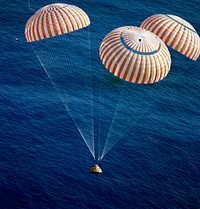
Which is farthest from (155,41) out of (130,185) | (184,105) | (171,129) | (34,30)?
(184,105)

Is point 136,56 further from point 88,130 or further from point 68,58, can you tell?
point 68,58

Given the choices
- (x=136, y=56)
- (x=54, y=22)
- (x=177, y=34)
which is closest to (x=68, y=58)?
(x=54, y=22)

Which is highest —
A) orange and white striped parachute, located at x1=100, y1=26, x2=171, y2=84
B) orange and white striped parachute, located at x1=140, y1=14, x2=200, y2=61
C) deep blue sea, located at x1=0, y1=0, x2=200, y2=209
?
orange and white striped parachute, located at x1=140, y1=14, x2=200, y2=61

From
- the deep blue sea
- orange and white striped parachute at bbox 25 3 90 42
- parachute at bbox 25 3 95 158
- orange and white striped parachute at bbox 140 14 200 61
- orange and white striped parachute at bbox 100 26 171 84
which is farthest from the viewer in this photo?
the deep blue sea

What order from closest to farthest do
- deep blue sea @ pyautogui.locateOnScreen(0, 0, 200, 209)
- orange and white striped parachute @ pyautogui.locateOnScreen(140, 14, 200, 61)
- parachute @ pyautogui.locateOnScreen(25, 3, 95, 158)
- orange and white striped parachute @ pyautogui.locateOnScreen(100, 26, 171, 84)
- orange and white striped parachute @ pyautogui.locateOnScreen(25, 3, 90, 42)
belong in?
orange and white striped parachute @ pyautogui.locateOnScreen(100, 26, 171, 84), orange and white striped parachute @ pyautogui.locateOnScreen(25, 3, 90, 42), parachute @ pyautogui.locateOnScreen(25, 3, 95, 158), orange and white striped parachute @ pyautogui.locateOnScreen(140, 14, 200, 61), deep blue sea @ pyautogui.locateOnScreen(0, 0, 200, 209)

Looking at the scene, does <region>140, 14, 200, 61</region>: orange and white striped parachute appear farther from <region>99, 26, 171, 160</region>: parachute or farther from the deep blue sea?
the deep blue sea

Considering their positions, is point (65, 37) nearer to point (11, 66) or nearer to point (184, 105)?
point (11, 66)

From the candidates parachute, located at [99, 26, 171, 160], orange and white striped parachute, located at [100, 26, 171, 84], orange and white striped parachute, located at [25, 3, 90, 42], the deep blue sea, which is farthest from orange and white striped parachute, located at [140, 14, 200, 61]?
the deep blue sea
